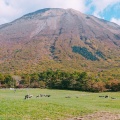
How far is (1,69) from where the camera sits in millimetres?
193750

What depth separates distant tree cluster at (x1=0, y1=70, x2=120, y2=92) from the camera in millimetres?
99250

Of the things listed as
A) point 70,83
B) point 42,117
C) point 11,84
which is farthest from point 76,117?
point 11,84

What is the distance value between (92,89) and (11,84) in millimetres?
35863

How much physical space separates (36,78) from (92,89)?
30.3 meters

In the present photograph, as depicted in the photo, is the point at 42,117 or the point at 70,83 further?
A: the point at 70,83

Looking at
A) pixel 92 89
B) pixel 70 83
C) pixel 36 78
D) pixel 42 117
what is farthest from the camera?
pixel 36 78

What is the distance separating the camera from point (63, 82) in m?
111

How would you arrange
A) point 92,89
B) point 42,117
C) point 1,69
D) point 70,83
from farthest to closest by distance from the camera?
point 1,69 → point 70,83 → point 92,89 → point 42,117

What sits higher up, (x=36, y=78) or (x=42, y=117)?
(x=36, y=78)

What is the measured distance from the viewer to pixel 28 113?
23250 millimetres

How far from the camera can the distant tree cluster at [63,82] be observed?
326 feet

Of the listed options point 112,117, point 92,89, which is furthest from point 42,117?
point 92,89

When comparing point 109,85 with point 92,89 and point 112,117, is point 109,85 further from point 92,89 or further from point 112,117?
point 112,117

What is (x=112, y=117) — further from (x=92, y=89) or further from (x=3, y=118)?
(x=92, y=89)
